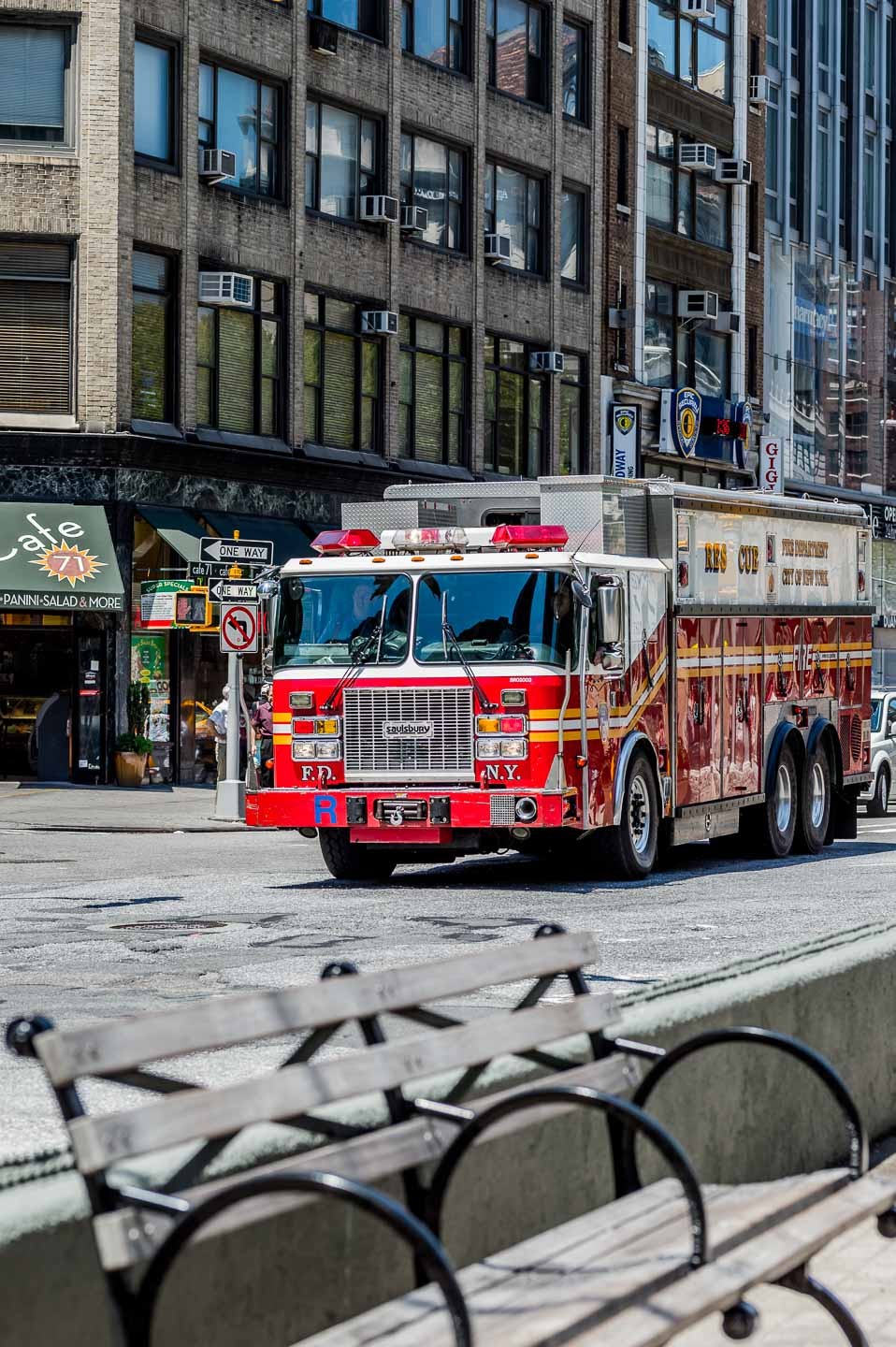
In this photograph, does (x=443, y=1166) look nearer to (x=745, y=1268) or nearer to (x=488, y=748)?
(x=745, y=1268)

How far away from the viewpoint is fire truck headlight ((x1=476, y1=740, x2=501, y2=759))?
18.0m

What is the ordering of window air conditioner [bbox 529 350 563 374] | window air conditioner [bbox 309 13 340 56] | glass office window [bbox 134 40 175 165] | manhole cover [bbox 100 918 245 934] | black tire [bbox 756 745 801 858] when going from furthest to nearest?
window air conditioner [bbox 529 350 563 374] < window air conditioner [bbox 309 13 340 56] < glass office window [bbox 134 40 175 165] < black tire [bbox 756 745 801 858] < manhole cover [bbox 100 918 245 934]

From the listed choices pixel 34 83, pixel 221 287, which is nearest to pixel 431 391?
pixel 221 287

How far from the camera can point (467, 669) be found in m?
18.0

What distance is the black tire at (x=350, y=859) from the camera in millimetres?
19234

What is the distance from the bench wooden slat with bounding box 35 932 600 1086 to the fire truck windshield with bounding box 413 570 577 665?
1205 centimetres

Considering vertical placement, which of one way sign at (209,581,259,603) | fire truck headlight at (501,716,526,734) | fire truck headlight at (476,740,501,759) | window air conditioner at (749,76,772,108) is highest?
window air conditioner at (749,76,772,108)

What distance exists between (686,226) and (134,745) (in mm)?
23370

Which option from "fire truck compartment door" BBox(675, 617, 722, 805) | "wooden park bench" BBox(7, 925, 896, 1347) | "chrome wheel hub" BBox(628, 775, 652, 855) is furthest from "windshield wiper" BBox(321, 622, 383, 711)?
"wooden park bench" BBox(7, 925, 896, 1347)

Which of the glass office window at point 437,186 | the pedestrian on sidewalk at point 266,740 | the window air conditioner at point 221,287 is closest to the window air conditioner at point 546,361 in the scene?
the glass office window at point 437,186

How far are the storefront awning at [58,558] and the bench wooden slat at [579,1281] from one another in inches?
1120

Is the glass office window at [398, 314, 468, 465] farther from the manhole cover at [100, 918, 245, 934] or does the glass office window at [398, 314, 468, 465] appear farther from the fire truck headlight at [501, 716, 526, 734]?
the manhole cover at [100, 918, 245, 934]

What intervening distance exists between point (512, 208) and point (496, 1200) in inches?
1593

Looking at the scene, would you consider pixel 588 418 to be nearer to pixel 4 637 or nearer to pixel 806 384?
pixel 806 384
